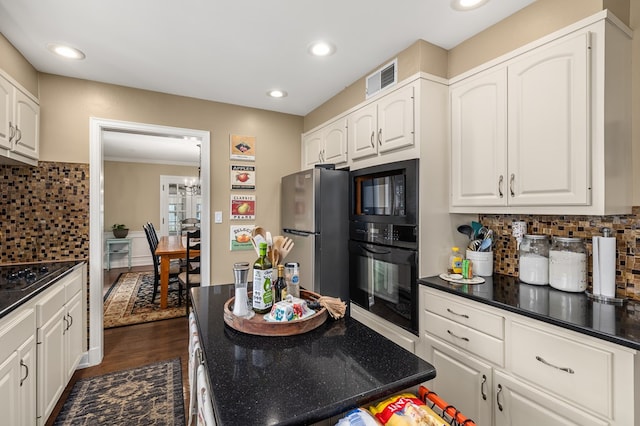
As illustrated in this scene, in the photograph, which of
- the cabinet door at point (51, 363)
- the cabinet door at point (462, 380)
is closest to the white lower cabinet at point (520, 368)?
the cabinet door at point (462, 380)

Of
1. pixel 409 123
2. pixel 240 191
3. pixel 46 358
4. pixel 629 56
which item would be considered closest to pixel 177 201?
pixel 240 191

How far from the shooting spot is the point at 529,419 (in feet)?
4.31

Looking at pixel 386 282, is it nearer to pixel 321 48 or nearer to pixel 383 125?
pixel 383 125

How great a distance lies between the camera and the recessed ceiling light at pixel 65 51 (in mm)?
2039

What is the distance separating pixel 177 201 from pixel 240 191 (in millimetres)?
4715

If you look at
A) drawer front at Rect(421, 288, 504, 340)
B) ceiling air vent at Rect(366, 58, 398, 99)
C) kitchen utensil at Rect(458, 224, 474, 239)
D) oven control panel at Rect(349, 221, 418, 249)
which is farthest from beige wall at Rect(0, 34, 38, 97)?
kitchen utensil at Rect(458, 224, 474, 239)

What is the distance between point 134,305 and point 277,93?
10.9 feet

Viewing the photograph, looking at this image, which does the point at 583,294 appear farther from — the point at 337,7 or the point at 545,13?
the point at 337,7

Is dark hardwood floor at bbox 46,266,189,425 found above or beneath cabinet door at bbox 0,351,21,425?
beneath

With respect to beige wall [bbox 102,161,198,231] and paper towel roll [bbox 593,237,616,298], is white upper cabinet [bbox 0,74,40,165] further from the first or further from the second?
beige wall [bbox 102,161,198,231]

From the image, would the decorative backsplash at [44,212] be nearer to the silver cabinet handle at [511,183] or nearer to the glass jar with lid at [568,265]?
the silver cabinet handle at [511,183]

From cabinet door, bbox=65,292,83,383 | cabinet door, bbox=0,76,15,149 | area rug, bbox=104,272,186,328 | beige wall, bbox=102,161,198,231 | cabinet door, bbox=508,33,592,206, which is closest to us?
cabinet door, bbox=508,33,592,206

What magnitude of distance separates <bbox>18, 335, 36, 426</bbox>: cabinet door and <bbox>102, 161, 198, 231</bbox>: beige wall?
18.7 feet

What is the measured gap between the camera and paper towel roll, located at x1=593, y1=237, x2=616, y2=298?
145 centimetres
